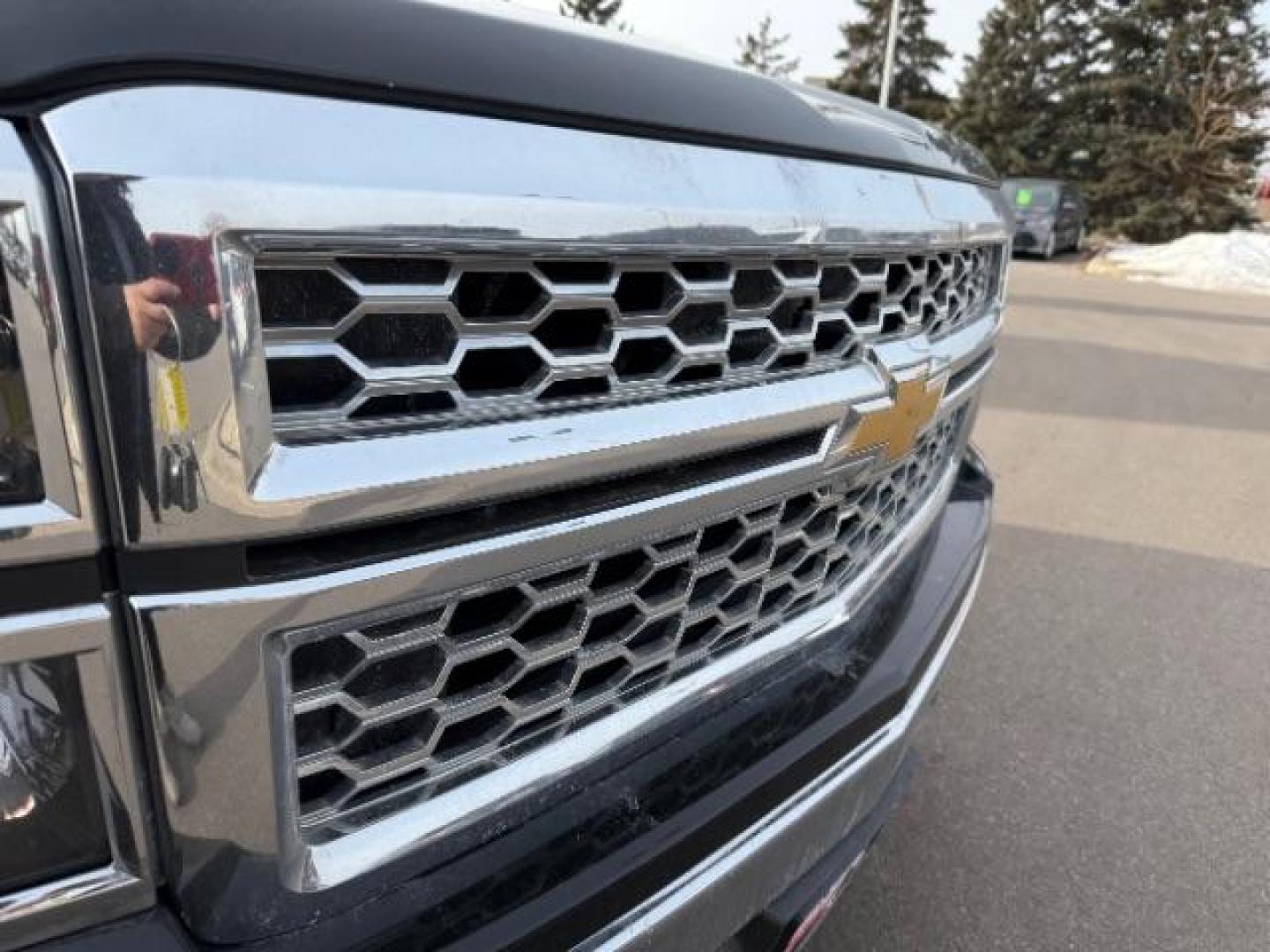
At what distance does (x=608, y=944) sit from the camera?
40.2 inches

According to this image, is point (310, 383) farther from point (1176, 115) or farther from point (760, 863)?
point (1176, 115)

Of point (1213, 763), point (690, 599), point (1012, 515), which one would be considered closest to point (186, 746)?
point (690, 599)

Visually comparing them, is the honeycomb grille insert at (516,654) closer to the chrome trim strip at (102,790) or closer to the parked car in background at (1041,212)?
the chrome trim strip at (102,790)

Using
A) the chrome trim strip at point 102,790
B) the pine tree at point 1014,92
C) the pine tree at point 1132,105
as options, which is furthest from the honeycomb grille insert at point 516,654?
the pine tree at point 1014,92

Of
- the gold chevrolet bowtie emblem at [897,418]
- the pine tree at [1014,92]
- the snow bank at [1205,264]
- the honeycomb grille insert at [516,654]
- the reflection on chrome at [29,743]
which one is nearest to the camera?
the reflection on chrome at [29,743]

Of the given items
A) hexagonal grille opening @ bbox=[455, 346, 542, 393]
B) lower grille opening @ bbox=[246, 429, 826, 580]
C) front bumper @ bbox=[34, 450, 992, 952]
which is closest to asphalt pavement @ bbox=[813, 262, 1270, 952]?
front bumper @ bbox=[34, 450, 992, 952]

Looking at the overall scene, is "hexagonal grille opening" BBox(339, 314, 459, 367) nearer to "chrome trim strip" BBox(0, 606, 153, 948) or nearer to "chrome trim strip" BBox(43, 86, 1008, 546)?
"chrome trim strip" BBox(43, 86, 1008, 546)

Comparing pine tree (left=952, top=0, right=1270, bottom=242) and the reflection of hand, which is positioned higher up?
pine tree (left=952, top=0, right=1270, bottom=242)

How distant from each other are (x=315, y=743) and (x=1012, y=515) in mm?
4445

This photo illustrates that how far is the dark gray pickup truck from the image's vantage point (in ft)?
2.14

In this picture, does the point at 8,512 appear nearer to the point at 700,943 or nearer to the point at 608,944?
the point at 608,944

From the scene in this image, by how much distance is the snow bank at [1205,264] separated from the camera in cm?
1733

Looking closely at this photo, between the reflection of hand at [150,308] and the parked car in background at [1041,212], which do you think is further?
the parked car in background at [1041,212]

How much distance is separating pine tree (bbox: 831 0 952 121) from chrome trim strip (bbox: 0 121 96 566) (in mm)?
35570
